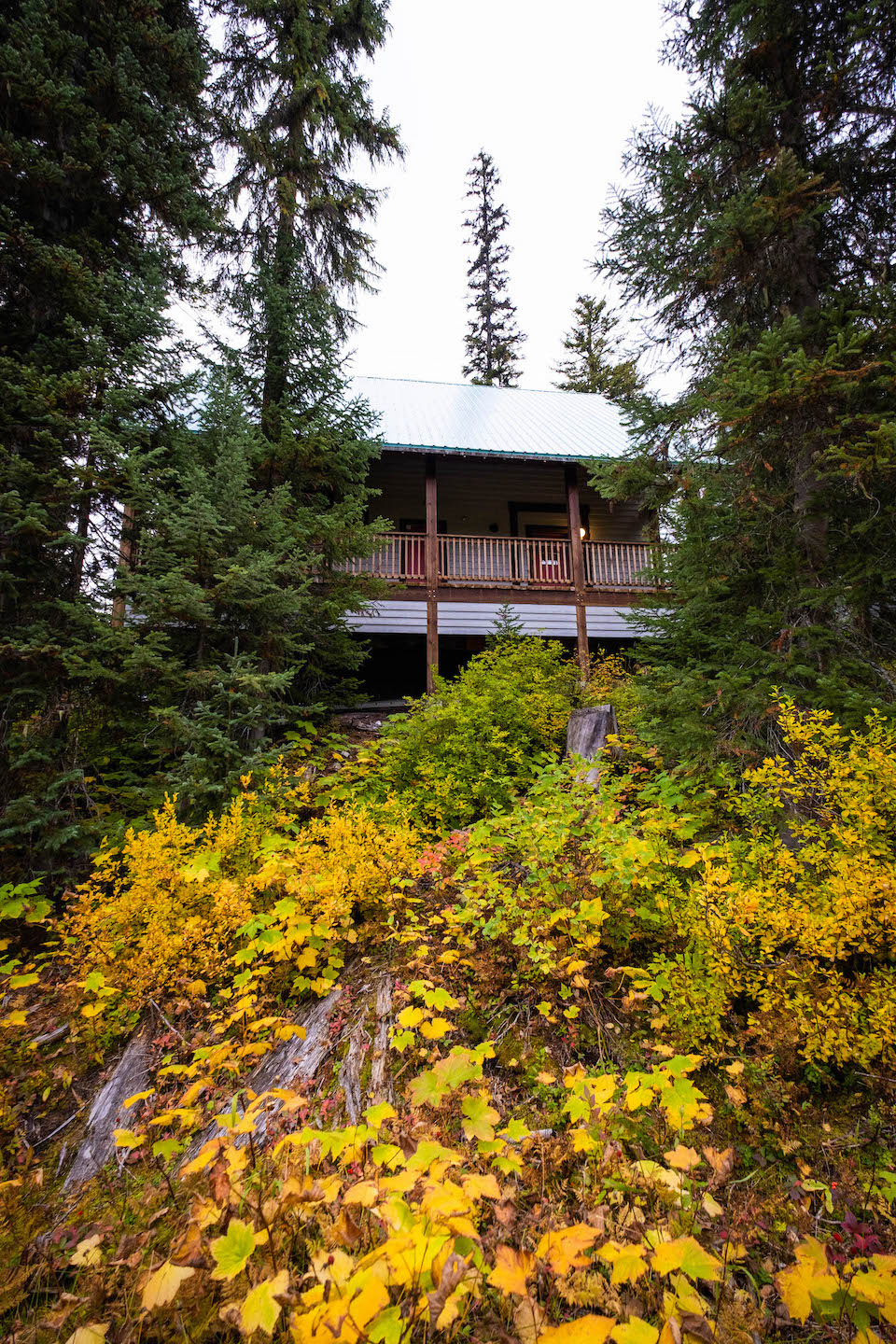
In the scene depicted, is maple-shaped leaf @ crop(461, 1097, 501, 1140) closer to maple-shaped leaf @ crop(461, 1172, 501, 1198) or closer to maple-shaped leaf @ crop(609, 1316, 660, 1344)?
maple-shaped leaf @ crop(461, 1172, 501, 1198)

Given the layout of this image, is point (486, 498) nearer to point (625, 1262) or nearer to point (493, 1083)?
point (493, 1083)

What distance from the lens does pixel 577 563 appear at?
12305 millimetres

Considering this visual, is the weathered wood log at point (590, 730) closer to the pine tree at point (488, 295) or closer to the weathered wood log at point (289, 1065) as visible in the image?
the weathered wood log at point (289, 1065)

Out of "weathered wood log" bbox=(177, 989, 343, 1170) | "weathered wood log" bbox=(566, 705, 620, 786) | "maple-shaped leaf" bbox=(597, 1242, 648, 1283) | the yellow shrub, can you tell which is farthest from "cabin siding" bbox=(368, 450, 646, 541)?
"maple-shaped leaf" bbox=(597, 1242, 648, 1283)

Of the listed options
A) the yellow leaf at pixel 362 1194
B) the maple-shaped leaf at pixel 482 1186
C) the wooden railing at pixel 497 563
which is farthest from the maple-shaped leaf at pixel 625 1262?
the wooden railing at pixel 497 563

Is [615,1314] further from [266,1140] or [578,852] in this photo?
[578,852]

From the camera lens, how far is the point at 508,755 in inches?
238

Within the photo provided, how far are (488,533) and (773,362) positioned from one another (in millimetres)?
11799

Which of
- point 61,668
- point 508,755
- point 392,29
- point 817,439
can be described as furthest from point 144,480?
point 392,29

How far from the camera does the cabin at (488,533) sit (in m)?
11.6

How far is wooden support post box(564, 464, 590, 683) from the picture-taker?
11.9 meters

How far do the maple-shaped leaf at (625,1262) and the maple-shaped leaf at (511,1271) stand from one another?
216 millimetres

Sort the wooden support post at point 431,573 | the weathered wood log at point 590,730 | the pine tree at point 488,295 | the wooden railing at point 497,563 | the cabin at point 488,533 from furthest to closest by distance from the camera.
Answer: the pine tree at point 488,295
the wooden railing at point 497,563
the cabin at point 488,533
the wooden support post at point 431,573
the weathered wood log at point 590,730

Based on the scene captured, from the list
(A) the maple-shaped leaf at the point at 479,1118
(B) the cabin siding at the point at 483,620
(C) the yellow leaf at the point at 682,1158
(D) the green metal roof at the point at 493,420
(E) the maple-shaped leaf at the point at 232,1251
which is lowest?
(C) the yellow leaf at the point at 682,1158
